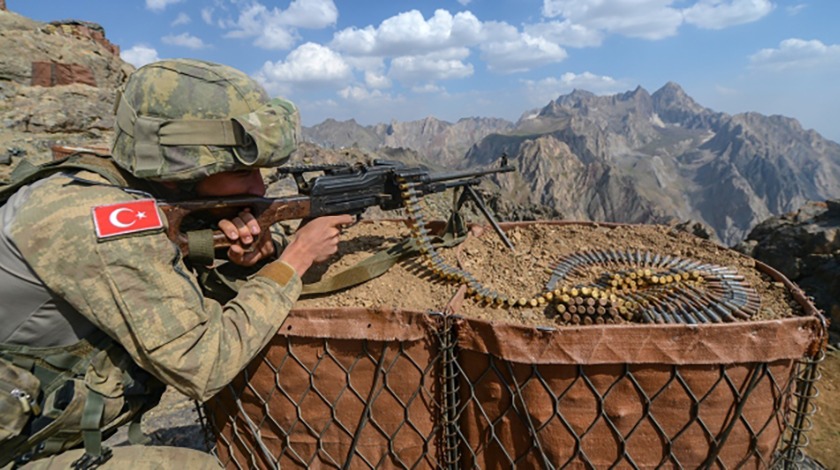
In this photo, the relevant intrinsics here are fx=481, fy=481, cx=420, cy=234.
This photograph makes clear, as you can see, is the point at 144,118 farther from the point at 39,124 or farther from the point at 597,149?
the point at 597,149

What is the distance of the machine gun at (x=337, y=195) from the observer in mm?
2705

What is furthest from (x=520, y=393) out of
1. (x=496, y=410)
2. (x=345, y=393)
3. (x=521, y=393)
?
(x=345, y=393)

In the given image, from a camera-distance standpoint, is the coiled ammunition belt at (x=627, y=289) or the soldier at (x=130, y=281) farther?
the coiled ammunition belt at (x=627, y=289)

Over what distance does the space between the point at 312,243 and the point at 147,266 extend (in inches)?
40.4

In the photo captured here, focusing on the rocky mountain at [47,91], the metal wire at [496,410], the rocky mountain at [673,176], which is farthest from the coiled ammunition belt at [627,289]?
the rocky mountain at [673,176]

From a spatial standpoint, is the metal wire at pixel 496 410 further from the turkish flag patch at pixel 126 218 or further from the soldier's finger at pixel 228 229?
the turkish flag patch at pixel 126 218

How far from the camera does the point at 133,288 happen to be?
2209 mm

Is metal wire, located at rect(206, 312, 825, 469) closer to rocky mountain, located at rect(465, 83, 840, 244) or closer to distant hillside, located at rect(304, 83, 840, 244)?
rocky mountain, located at rect(465, 83, 840, 244)

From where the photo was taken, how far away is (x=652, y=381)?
8.04ft

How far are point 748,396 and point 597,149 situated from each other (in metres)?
176

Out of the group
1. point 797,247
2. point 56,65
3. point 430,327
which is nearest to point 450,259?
point 430,327

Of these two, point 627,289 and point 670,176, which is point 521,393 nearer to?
point 627,289

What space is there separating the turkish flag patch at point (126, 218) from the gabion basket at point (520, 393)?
0.95 m

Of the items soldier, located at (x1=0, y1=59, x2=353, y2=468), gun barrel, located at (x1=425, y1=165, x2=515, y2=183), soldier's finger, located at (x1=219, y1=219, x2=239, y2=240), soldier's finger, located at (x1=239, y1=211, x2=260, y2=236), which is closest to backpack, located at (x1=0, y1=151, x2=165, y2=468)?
soldier, located at (x1=0, y1=59, x2=353, y2=468)
